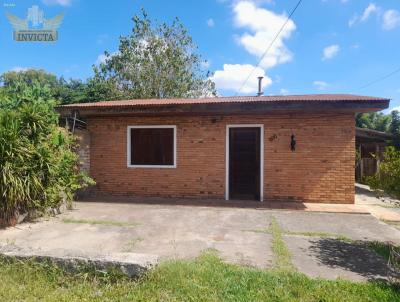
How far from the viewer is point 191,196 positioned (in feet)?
32.4

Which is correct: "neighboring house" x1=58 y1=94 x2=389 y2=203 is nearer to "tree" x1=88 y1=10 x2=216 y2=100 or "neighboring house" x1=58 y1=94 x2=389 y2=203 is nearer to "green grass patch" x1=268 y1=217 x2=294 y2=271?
"green grass patch" x1=268 y1=217 x2=294 y2=271

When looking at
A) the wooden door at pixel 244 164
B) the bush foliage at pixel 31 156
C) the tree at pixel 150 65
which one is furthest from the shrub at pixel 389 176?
the tree at pixel 150 65

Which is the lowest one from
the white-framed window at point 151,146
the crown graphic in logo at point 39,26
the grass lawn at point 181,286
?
the grass lawn at point 181,286

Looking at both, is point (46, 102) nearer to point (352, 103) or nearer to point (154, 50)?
point (352, 103)

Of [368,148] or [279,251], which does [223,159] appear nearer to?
[279,251]

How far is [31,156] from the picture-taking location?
6.65 meters

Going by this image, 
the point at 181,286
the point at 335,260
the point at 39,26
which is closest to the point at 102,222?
the point at 181,286

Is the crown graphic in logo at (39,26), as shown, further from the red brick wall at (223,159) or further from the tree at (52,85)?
the red brick wall at (223,159)

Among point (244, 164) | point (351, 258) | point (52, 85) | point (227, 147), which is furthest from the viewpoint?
point (52, 85)

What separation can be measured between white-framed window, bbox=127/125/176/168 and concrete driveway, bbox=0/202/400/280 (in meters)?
2.24

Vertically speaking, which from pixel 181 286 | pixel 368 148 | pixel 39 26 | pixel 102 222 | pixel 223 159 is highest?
pixel 39 26

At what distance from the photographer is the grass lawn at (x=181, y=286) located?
3400 millimetres

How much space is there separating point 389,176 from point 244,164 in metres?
5.78

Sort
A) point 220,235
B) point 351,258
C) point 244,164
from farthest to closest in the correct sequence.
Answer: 1. point 244,164
2. point 220,235
3. point 351,258
